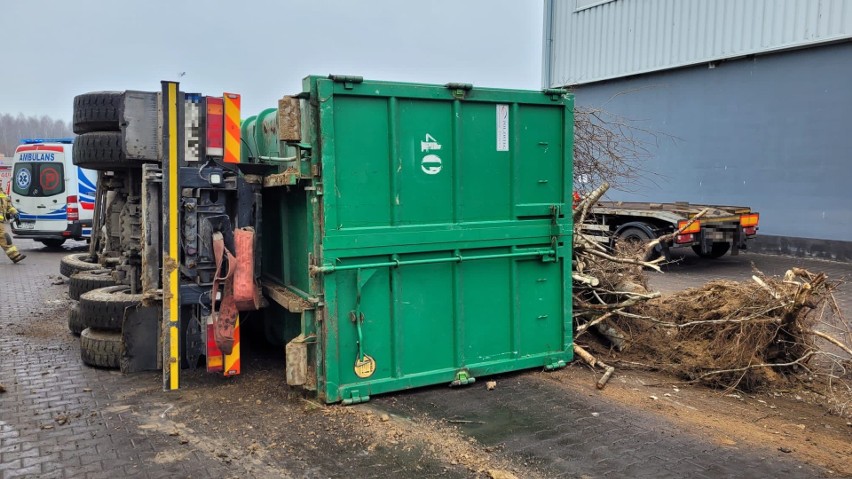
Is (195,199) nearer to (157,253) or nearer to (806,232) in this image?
(157,253)

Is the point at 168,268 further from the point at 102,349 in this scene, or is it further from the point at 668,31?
the point at 668,31

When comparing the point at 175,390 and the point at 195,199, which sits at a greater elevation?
the point at 195,199

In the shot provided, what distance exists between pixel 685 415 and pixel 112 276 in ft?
18.7

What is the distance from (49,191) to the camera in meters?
15.3

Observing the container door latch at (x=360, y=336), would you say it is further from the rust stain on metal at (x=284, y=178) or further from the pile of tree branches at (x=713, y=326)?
the pile of tree branches at (x=713, y=326)

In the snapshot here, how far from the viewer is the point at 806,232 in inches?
558

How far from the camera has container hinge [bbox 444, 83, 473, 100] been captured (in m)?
4.86

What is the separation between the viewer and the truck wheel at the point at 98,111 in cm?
617

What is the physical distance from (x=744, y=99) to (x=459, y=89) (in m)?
12.7

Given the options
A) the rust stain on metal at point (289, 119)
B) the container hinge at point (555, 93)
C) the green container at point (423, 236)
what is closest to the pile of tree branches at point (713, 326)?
the green container at point (423, 236)

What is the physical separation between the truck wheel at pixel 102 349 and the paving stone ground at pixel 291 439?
83mm

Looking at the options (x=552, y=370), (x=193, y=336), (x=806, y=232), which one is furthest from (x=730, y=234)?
(x=193, y=336)

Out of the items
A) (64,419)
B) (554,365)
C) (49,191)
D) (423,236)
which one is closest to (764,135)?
(554,365)

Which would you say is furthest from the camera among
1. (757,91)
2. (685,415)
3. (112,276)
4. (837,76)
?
(757,91)
